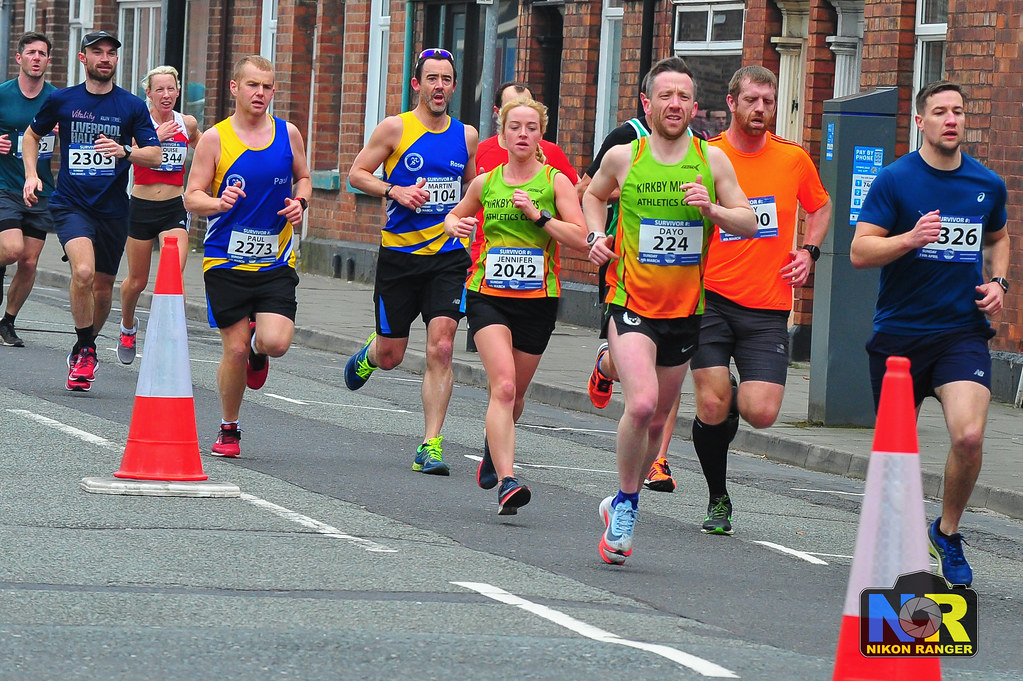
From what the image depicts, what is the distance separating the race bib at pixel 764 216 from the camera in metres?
8.89

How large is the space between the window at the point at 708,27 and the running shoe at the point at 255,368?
9933 mm

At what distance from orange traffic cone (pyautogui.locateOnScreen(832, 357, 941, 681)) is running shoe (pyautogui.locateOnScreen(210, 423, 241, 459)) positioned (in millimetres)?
5202

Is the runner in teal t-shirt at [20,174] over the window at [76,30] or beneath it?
beneath

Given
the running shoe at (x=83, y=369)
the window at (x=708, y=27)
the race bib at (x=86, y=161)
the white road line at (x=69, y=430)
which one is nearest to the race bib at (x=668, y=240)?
the white road line at (x=69, y=430)

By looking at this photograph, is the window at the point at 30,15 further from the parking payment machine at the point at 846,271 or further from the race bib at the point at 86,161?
the parking payment machine at the point at 846,271

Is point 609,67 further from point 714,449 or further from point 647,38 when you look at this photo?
point 714,449

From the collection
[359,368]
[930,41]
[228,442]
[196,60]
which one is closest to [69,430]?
[228,442]

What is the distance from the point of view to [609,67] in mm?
21297

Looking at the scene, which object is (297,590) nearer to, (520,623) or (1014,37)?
(520,623)

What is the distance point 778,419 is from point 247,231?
15.7 feet

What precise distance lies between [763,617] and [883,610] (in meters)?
1.68

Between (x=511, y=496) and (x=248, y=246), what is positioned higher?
(x=248, y=246)

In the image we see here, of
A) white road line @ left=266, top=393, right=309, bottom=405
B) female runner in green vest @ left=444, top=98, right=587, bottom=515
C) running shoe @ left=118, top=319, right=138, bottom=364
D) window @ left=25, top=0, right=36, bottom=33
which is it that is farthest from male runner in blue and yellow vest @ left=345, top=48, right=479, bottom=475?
window @ left=25, top=0, right=36, bottom=33

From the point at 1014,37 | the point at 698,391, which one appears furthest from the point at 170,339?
the point at 1014,37
